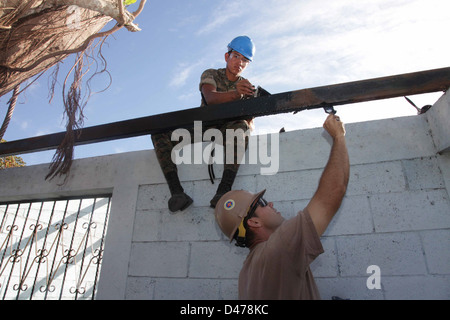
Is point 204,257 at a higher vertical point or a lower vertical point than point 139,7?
lower

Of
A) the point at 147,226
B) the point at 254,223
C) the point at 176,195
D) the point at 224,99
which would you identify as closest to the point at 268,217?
the point at 254,223

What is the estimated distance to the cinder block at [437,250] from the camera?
1.98m

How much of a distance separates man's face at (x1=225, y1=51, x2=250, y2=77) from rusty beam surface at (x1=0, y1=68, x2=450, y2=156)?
53 centimetres

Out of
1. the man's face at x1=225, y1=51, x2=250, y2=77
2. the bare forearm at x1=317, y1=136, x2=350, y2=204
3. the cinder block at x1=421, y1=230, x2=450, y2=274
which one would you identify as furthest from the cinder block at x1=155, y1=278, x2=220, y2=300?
the man's face at x1=225, y1=51, x2=250, y2=77

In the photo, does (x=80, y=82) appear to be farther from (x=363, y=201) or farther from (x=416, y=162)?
(x=416, y=162)

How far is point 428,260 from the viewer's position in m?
2.02

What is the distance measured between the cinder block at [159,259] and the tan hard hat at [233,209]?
938mm

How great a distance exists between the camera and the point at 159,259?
8.64ft

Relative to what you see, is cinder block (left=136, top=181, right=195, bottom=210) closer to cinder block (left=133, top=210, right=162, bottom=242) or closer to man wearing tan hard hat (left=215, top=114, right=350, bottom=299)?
cinder block (left=133, top=210, right=162, bottom=242)

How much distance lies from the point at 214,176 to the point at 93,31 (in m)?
1.71

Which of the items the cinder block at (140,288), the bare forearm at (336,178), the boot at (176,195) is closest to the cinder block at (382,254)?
the bare forearm at (336,178)

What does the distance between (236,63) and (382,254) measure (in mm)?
1919

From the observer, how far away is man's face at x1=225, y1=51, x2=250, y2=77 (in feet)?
9.26
